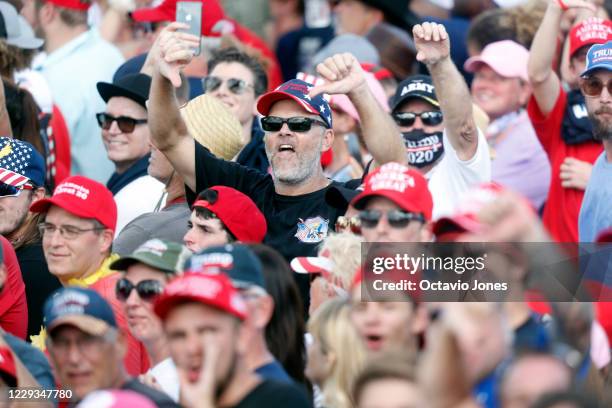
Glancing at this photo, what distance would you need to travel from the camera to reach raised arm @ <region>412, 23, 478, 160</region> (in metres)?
7.48

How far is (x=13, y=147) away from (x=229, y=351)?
11.5 ft

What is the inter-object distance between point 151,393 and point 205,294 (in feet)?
2.11

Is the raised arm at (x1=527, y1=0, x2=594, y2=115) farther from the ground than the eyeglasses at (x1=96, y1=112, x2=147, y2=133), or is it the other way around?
the raised arm at (x1=527, y1=0, x2=594, y2=115)

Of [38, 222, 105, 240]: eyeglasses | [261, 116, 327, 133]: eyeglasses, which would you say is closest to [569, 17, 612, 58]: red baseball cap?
[261, 116, 327, 133]: eyeglasses

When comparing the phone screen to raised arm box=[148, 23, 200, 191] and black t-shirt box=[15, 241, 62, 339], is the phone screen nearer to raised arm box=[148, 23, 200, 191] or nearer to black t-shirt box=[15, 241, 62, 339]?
raised arm box=[148, 23, 200, 191]

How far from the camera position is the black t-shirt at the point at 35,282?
7668mm

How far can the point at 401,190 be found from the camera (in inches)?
259

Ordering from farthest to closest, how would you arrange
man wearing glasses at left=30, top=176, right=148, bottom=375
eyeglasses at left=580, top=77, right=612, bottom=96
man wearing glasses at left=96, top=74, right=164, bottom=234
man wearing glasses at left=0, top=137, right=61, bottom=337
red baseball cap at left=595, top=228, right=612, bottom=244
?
1. man wearing glasses at left=96, top=74, right=164, bottom=234
2. eyeglasses at left=580, top=77, right=612, bottom=96
3. man wearing glasses at left=0, top=137, right=61, bottom=337
4. man wearing glasses at left=30, top=176, right=148, bottom=375
5. red baseball cap at left=595, top=228, right=612, bottom=244

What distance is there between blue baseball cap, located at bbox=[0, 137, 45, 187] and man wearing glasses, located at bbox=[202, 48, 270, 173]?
59.1 inches

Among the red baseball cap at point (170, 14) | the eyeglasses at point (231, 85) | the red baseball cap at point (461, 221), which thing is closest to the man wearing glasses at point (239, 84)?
the eyeglasses at point (231, 85)

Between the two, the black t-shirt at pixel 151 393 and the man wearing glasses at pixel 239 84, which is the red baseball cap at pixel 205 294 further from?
the man wearing glasses at pixel 239 84

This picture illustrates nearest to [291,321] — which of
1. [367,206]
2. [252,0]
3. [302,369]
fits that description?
[302,369]

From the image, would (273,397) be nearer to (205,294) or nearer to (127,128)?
(205,294)

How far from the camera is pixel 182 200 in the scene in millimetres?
8242
